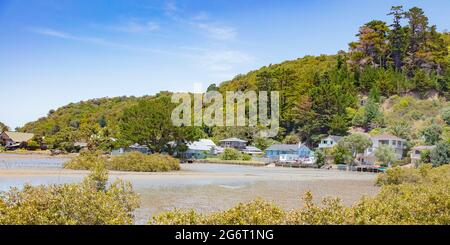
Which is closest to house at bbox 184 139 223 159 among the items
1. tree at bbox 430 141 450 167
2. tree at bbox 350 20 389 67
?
tree at bbox 350 20 389 67

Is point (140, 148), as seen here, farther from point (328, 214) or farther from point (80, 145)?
point (328, 214)

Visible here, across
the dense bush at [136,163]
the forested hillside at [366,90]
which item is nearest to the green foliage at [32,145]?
the forested hillside at [366,90]

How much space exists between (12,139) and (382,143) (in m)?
36.5

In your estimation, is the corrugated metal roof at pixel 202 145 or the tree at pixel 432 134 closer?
the tree at pixel 432 134

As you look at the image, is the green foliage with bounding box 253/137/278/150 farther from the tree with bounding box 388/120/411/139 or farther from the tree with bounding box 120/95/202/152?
the tree with bounding box 120/95/202/152

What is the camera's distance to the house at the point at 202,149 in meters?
56.8

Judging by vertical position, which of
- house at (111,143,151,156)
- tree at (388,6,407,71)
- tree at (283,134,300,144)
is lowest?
house at (111,143,151,156)

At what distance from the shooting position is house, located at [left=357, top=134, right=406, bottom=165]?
159 feet

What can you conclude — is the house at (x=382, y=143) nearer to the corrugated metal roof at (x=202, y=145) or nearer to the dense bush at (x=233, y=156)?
the dense bush at (x=233, y=156)

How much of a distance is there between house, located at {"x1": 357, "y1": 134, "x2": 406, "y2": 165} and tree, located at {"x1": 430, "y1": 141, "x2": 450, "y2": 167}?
10.6 metres

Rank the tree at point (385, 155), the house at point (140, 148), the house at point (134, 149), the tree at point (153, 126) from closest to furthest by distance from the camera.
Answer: the tree at point (153, 126) < the tree at point (385, 155) < the house at point (134, 149) < the house at point (140, 148)

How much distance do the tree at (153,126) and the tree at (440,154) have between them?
2212 cm

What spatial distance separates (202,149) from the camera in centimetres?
5853
